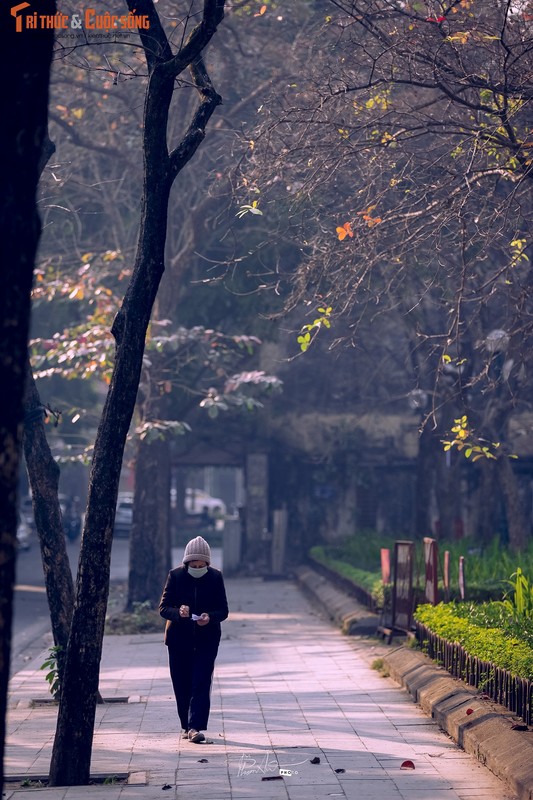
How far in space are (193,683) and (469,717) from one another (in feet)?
7.39

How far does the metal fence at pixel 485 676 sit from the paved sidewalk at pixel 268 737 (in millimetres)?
539

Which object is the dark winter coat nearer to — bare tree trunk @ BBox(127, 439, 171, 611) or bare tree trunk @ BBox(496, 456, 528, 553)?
bare tree trunk @ BBox(127, 439, 171, 611)

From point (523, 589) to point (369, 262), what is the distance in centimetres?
367

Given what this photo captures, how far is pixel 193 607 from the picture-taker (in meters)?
9.63

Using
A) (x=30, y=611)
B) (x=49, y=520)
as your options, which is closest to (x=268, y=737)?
(x=49, y=520)

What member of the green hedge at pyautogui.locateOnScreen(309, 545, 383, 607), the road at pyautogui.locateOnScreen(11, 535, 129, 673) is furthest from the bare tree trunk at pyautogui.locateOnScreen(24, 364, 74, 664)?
the green hedge at pyautogui.locateOnScreen(309, 545, 383, 607)

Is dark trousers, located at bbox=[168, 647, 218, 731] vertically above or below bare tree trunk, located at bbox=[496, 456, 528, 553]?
below

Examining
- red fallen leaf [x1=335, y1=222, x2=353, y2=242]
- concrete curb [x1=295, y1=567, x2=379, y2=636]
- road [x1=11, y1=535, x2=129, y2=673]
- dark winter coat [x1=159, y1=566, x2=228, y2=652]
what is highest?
red fallen leaf [x1=335, y1=222, x2=353, y2=242]

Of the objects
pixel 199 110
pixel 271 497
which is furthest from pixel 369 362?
pixel 199 110

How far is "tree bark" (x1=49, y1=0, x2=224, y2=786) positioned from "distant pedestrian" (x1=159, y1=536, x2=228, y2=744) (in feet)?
4.68

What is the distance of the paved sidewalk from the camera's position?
7500 mm

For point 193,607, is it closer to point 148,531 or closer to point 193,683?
point 193,683

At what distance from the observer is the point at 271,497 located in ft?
105

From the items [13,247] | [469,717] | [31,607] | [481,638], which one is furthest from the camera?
[31,607]
